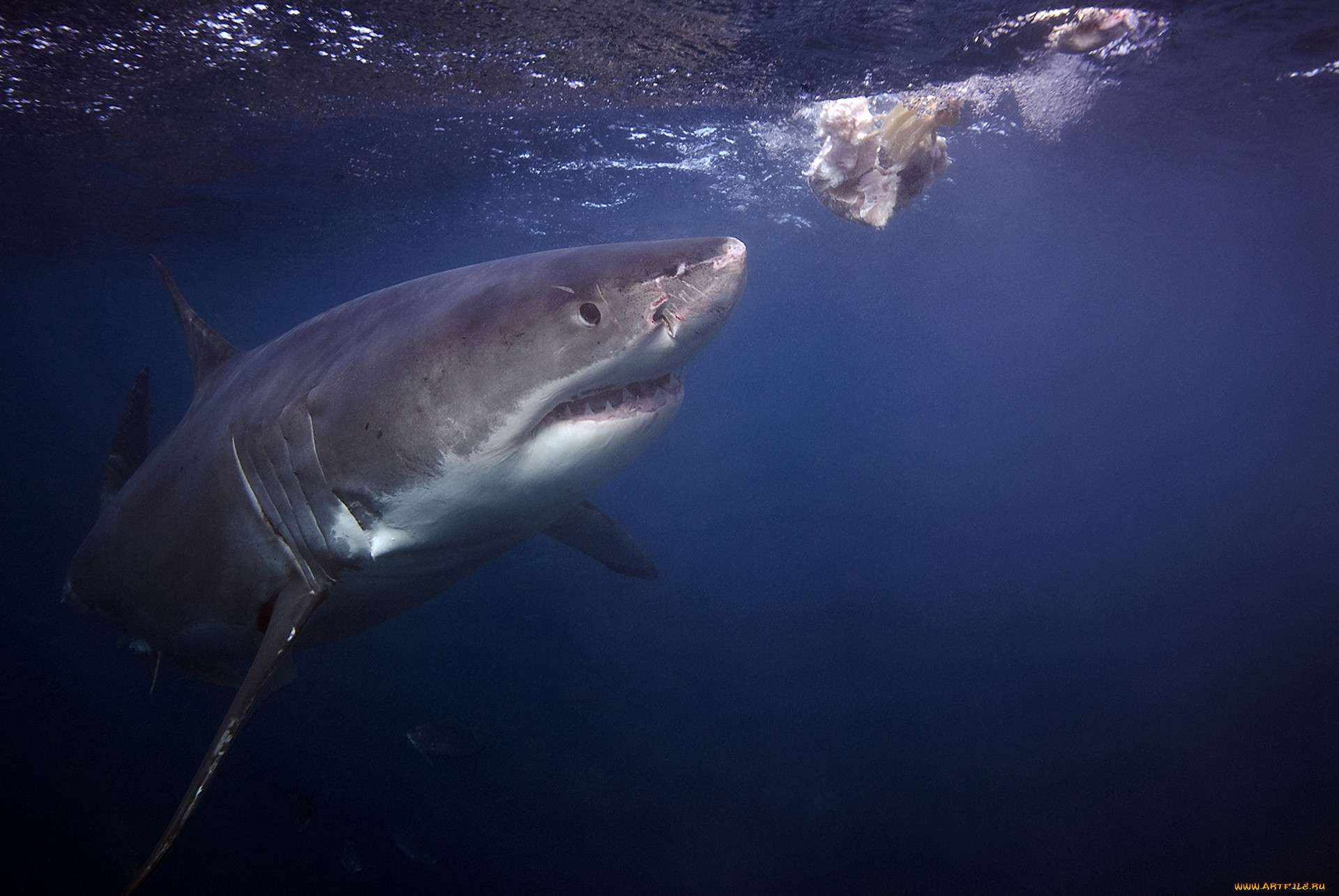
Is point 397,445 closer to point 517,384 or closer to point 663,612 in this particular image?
point 517,384

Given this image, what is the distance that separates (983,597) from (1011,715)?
10.1 metres

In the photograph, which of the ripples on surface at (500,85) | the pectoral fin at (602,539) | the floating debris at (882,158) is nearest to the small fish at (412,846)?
the pectoral fin at (602,539)

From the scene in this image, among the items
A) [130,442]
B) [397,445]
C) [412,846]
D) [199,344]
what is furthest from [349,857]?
[397,445]

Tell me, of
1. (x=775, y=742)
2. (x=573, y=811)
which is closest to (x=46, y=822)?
(x=573, y=811)

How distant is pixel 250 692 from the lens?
245 centimetres

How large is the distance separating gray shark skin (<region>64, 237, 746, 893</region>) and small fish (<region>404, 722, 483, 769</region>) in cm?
468

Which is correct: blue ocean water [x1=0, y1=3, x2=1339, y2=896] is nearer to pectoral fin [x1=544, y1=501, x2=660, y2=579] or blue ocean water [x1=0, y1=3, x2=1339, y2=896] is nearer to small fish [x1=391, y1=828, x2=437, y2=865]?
small fish [x1=391, y1=828, x2=437, y2=865]

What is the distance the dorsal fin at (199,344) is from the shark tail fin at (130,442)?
0.71 metres

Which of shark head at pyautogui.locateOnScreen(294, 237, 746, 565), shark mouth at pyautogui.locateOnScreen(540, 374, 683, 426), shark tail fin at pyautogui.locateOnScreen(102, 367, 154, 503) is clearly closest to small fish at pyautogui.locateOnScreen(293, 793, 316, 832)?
shark tail fin at pyautogui.locateOnScreen(102, 367, 154, 503)

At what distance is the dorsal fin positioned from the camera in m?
4.14

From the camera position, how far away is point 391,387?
7.36 feet

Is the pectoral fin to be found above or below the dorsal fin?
below

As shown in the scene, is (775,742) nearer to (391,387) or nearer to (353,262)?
(391,387)

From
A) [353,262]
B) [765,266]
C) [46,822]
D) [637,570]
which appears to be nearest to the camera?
[637,570]
